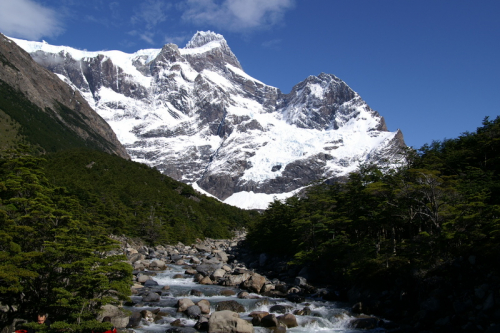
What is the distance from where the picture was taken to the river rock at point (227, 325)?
788 inches

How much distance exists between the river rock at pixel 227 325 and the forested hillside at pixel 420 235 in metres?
10.4

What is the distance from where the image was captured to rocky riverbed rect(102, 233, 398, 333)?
21156mm

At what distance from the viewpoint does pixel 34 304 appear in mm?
17875

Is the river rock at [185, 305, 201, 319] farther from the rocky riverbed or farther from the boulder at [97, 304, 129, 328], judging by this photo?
the boulder at [97, 304, 129, 328]

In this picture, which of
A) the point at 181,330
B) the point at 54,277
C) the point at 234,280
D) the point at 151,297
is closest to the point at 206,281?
the point at 234,280

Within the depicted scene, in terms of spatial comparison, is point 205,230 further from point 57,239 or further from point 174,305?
point 57,239

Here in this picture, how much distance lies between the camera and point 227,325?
795 inches

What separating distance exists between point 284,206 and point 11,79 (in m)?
140

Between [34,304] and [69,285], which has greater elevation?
[69,285]

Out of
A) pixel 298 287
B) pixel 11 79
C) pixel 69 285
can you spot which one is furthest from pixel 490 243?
pixel 11 79

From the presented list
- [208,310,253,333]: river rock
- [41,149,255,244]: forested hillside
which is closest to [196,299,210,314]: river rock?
[208,310,253,333]: river rock

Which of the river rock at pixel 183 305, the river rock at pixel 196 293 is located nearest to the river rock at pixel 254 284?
the river rock at pixel 196 293

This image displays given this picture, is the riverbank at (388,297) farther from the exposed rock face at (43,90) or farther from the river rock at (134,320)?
the exposed rock face at (43,90)

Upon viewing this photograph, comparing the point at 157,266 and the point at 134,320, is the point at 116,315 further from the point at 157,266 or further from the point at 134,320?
the point at 157,266
